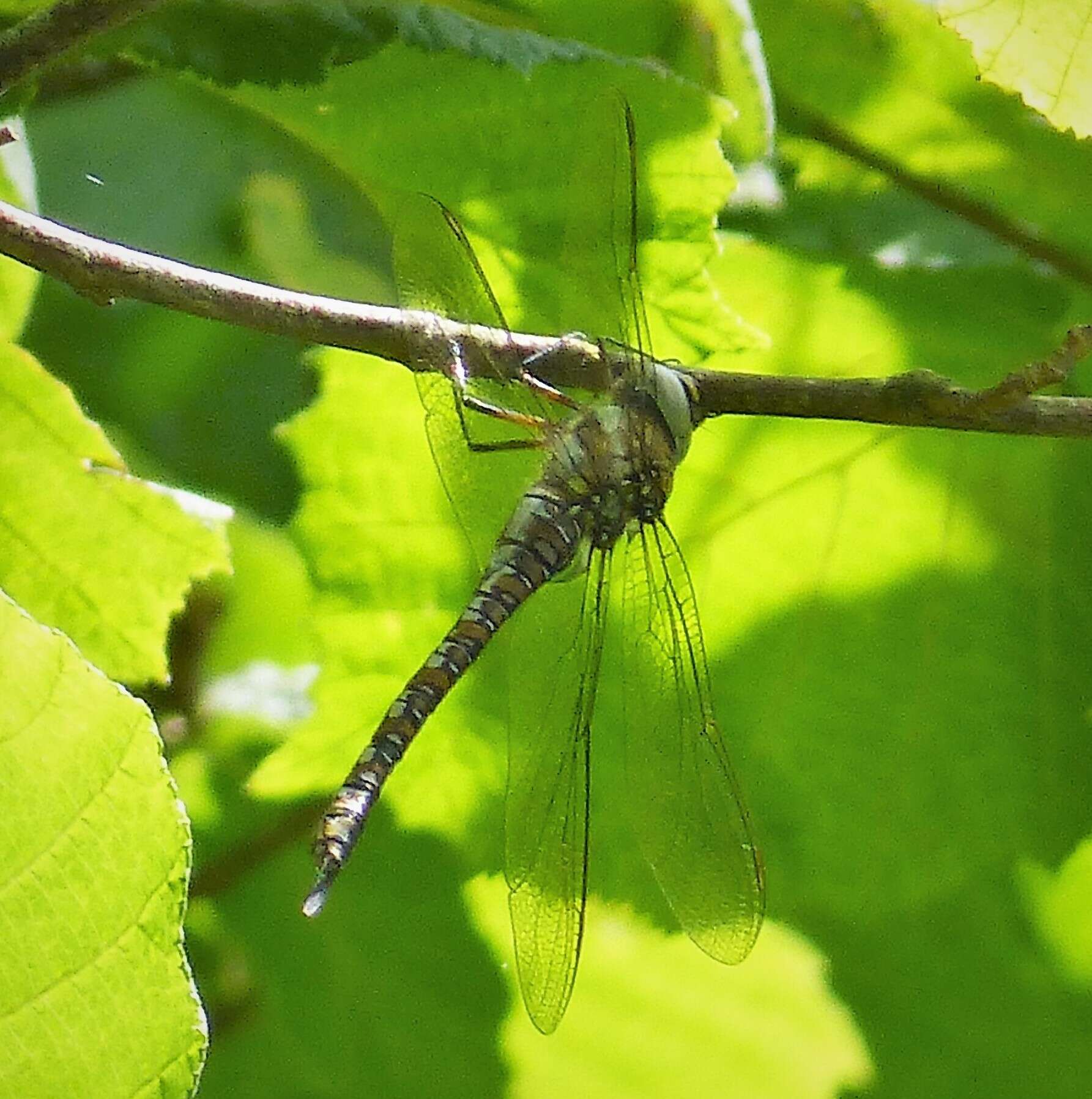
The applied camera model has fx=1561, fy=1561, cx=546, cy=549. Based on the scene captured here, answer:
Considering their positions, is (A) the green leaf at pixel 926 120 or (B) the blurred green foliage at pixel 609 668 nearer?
(B) the blurred green foliage at pixel 609 668

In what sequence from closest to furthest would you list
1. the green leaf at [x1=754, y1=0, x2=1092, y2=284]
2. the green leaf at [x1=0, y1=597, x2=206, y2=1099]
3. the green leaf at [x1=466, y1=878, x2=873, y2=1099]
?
the green leaf at [x1=0, y1=597, x2=206, y2=1099]
the green leaf at [x1=754, y1=0, x2=1092, y2=284]
the green leaf at [x1=466, y1=878, x2=873, y2=1099]

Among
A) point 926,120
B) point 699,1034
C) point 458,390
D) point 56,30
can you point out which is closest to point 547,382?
point 458,390

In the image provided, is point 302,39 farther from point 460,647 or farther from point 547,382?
point 460,647

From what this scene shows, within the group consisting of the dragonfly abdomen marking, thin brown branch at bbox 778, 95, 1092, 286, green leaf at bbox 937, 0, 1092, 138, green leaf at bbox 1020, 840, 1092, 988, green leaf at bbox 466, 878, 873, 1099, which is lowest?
green leaf at bbox 466, 878, 873, 1099

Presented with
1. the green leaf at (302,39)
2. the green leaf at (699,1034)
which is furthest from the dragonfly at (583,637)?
the green leaf at (699,1034)

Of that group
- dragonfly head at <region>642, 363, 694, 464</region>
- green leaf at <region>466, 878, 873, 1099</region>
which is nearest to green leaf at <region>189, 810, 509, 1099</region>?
green leaf at <region>466, 878, 873, 1099</region>

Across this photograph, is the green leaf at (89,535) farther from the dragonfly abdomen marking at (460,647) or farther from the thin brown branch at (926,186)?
the thin brown branch at (926,186)

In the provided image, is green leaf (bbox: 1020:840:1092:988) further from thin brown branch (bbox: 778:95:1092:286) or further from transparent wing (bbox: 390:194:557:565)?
transparent wing (bbox: 390:194:557:565)

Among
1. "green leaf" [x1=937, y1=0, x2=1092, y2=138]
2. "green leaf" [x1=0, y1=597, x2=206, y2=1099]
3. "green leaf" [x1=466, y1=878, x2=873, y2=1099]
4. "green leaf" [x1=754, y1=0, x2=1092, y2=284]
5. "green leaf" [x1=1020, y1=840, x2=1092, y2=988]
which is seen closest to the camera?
"green leaf" [x1=0, y1=597, x2=206, y2=1099]

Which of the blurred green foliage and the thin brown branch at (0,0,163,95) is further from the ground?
the thin brown branch at (0,0,163,95)
